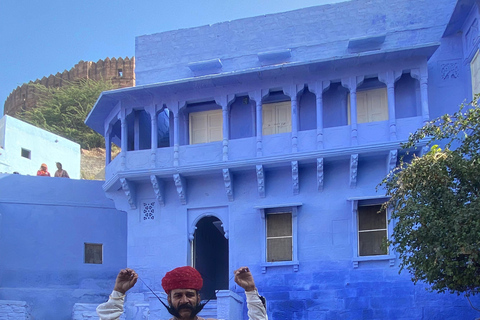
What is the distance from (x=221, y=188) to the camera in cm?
1748

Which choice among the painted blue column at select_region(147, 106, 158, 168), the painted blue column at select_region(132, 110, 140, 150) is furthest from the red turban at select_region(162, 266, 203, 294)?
the painted blue column at select_region(132, 110, 140, 150)

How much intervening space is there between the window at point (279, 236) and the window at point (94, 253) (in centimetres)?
535

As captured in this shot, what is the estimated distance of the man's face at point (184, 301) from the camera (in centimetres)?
505

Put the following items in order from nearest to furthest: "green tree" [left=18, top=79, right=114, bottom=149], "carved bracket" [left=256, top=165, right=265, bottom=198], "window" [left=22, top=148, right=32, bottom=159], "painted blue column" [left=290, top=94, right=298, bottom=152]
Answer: "painted blue column" [left=290, top=94, right=298, bottom=152] → "carved bracket" [left=256, top=165, right=265, bottom=198] → "window" [left=22, top=148, right=32, bottom=159] → "green tree" [left=18, top=79, right=114, bottom=149]

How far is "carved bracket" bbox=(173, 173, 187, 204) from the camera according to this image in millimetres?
17250

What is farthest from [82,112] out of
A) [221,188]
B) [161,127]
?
[221,188]

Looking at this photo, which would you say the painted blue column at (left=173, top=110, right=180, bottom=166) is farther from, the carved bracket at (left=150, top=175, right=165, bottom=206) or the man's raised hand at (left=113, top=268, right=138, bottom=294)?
the man's raised hand at (left=113, top=268, right=138, bottom=294)

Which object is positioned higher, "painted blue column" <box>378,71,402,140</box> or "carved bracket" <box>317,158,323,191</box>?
"painted blue column" <box>378,71,402,140</box>

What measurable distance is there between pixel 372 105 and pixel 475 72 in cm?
240

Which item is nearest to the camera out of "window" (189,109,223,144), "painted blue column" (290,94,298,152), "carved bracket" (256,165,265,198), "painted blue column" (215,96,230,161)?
"painted blue column" (290,94,298,152)

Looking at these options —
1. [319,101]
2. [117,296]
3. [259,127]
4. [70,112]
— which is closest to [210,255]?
[259,127]

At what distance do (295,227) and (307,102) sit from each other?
3.01 meters

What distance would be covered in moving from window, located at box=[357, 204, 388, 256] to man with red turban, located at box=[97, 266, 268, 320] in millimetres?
11483

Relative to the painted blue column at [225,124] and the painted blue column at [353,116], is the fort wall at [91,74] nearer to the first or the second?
the painted blue column at [225,124]
